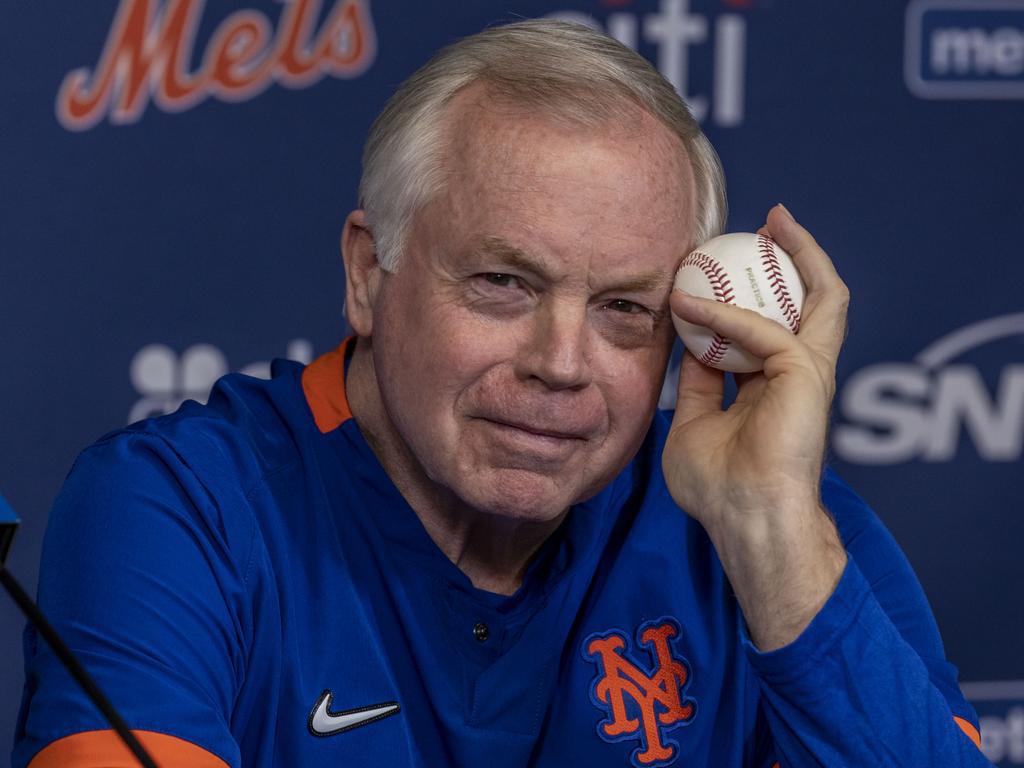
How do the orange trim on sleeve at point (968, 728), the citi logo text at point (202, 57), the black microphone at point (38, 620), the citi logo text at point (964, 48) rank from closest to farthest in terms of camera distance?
the black microphone at point (38, 620) → the orange trim on sleeve at point (968, 728) → the citi logo text at point (202, 57) → the citi logo text at point (964, 48)

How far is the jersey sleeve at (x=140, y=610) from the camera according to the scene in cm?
131

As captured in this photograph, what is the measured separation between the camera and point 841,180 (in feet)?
8.93

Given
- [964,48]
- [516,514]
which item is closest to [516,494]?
[516,514]

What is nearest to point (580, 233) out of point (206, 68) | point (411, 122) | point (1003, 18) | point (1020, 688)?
point (411, 122)

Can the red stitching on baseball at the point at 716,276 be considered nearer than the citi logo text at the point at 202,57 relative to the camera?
Yes

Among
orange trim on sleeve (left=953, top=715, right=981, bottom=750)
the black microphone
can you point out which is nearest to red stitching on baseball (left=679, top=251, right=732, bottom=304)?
orange trim on sleeve (left=953, top=715, right=981, bottom=750)

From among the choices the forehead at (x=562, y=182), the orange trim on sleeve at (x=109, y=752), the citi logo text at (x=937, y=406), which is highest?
the forehead at (x=562, y=182)

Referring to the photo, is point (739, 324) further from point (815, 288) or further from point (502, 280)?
point (502, 280)

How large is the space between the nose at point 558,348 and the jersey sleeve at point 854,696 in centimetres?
34

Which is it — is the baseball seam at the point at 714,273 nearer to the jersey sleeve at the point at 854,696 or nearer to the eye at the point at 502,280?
the eye at the point at 502,280

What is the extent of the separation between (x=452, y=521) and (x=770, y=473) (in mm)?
387

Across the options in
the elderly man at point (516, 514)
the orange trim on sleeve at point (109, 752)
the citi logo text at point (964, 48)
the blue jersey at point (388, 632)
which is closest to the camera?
the orange trim on sleeve at point (109, 752)

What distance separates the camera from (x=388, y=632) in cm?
162

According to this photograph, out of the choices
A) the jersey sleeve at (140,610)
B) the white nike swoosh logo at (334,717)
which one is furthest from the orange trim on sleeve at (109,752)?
the white nike swoosh logo at (334,717)
